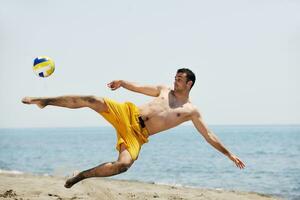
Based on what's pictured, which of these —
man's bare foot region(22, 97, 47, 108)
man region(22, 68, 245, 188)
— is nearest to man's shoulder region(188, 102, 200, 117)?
man region(22, 68, 245, 188)

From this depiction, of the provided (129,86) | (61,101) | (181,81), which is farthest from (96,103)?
(181,81)

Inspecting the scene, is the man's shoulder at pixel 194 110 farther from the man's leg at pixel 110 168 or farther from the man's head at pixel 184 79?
the man's leg at pixel 110 168

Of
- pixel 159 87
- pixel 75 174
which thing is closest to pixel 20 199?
pixel 75 174

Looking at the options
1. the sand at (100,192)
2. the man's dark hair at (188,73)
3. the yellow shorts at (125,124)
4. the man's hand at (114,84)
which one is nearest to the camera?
the yellow shorts at (125,124)

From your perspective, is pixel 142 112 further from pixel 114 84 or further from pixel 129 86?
pixel 114 84

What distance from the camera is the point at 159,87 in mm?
9180

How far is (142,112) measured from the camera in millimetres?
8656

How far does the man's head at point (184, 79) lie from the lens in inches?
342

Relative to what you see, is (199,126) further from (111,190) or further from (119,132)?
(111,190)

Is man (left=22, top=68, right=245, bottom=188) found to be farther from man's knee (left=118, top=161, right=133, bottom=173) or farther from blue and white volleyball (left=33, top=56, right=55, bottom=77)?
blue and white volleyball (left=33, top=56, right=55, bottom=77)

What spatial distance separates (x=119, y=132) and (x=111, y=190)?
4.64 metres

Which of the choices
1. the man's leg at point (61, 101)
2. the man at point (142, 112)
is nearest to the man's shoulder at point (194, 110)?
the man at point (142, 112)

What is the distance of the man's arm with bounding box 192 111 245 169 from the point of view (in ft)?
28.2

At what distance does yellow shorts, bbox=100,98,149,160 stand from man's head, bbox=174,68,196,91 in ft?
3.12
